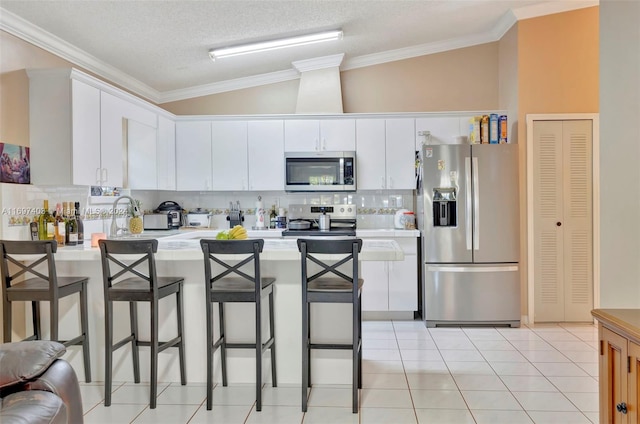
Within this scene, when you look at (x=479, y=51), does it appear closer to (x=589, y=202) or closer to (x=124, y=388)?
(x=589, y=202)

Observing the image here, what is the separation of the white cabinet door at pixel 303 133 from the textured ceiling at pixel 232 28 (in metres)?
0.71

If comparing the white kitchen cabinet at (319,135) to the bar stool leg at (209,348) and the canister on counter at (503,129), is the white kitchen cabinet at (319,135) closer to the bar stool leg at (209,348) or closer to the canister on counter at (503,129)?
the canister on counter at (503,129)

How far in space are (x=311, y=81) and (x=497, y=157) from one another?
226 cm

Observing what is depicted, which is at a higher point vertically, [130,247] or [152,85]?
[152,85]

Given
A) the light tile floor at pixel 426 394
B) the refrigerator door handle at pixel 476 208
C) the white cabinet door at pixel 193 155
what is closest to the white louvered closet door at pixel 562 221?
the refrigerator door handle at pixel 476 208

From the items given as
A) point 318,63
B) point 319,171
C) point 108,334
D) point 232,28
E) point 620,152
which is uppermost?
point 318,63

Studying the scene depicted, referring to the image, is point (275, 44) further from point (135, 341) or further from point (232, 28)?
point (135, 341)

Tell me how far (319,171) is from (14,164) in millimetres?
2872

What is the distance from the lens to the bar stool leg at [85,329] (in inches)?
116

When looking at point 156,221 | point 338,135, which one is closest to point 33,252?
point 156,221

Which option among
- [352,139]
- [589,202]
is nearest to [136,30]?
[352,139]

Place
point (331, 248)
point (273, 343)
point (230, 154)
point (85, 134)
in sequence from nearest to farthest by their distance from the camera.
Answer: point (331, 248) → point (273, 343) → point (85, 134) → point (230, 154)

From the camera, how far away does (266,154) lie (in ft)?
16.8

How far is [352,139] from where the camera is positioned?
5.04 metres
